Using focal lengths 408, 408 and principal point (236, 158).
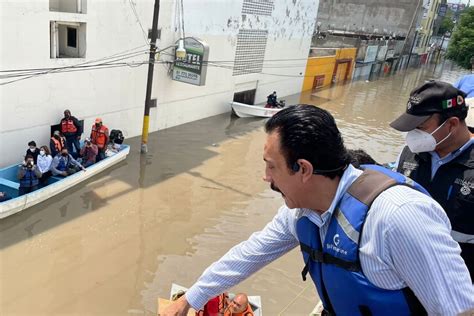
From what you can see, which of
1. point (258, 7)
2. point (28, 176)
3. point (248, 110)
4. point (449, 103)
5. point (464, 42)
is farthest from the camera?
point (464, 42)

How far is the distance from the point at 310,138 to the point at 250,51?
60.3ft

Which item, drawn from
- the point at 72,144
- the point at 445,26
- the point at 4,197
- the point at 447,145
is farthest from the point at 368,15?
the point at 447,145

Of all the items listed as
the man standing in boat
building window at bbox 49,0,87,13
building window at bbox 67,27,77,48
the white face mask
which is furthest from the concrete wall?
the man standing in boat

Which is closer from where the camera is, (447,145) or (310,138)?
(310,138)

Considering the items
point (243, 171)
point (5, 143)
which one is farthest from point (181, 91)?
point (5, 143)

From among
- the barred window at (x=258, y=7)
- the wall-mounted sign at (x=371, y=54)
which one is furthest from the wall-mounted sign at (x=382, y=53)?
the barred window at (x=258, y=7)

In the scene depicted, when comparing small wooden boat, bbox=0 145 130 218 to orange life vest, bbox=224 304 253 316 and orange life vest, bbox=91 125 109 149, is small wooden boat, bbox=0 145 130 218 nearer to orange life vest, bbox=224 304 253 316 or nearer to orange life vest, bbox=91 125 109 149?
orange life vest, bbox=91 125 109 149

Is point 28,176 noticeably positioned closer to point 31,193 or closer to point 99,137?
point 31,193

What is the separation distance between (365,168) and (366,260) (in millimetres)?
384

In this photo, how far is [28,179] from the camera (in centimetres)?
870

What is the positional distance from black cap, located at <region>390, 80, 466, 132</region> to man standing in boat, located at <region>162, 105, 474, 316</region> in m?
1.02

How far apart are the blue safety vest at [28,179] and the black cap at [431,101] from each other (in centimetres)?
826

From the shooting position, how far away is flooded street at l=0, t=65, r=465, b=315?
21.9 feet

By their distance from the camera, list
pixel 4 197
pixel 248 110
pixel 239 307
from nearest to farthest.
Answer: pixel 239 307 → pixel 4 197 → pixel 248 110
